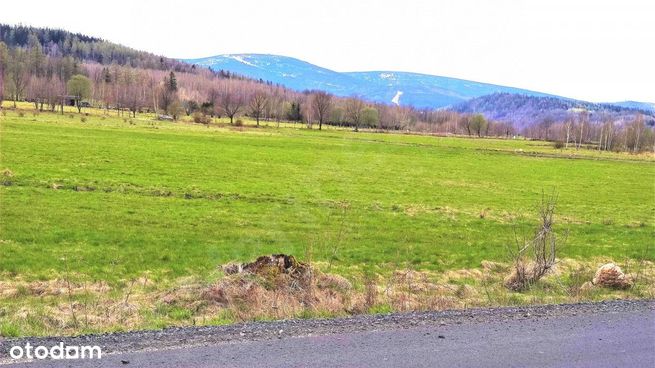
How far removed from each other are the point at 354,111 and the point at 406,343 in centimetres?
11185

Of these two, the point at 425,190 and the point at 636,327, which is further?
the point at 425,190

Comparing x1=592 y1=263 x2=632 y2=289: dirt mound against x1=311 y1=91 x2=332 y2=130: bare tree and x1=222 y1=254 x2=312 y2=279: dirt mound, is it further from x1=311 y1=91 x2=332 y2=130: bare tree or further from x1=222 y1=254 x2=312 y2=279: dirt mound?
x1=311 y1=91 x2=332 y2=130: bare tree

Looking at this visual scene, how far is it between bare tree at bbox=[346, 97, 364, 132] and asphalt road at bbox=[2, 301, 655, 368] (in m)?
111

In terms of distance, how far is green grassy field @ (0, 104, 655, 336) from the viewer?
17.0 meters

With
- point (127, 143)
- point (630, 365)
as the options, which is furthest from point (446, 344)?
point (127, 143)

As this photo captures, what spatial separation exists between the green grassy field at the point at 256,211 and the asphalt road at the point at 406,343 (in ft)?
20.6

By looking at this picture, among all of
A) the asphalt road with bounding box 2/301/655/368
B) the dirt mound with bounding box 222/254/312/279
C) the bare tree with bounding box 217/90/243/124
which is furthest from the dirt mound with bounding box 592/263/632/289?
→ the bare tree with bounding box 217/90/243/124

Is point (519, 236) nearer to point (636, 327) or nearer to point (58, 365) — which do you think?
point (636, 327)

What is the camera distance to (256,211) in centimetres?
2647

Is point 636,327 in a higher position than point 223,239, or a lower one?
higher

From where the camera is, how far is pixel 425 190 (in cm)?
3962

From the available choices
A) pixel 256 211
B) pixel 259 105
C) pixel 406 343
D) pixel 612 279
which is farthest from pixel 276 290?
pixel 259 105

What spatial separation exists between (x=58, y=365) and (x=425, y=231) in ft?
62.6

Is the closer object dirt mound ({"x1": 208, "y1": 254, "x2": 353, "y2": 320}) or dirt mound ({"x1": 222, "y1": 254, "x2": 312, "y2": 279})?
dirt mound ({"x1": 208, "y1": 254, "x2": 353, "y2": 320})
